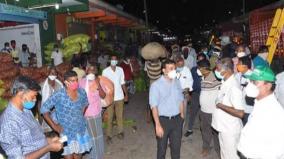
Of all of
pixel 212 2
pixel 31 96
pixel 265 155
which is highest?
pixel 212 2

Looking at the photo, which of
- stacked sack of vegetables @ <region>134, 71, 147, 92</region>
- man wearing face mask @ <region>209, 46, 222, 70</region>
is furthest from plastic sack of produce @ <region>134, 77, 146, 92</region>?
man wearing face mask @ <region>209, 46, 222, 70</region>

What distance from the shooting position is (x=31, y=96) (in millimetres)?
4152

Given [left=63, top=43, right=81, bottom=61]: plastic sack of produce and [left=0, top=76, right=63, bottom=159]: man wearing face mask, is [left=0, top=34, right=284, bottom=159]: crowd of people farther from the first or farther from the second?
[left=63, top=43, right=81, bottom=61]: plastic sack of produce

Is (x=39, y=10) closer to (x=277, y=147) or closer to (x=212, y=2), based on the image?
(x=277, y=147)

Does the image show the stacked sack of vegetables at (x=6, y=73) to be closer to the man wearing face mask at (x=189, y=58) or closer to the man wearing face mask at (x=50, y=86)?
the man wearing face mask at (x=50, y=86)

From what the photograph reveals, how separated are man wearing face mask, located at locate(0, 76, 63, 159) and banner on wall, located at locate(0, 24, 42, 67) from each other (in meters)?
11.5

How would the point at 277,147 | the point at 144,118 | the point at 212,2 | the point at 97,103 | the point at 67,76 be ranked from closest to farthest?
the point at 277,147 < the point at 67,76 < the point at 97,103 < the point at 144,118 < the point at 212,2

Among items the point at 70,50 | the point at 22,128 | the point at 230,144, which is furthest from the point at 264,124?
the point at 70,50

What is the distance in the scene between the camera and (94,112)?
280 inches

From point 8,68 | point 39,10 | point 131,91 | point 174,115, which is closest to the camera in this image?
point 174,115

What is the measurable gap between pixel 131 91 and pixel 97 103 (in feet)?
30.3

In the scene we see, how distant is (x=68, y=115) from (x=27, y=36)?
10.7 meters

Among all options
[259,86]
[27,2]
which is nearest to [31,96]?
[259,86]

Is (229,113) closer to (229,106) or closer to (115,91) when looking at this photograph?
(229,106)
